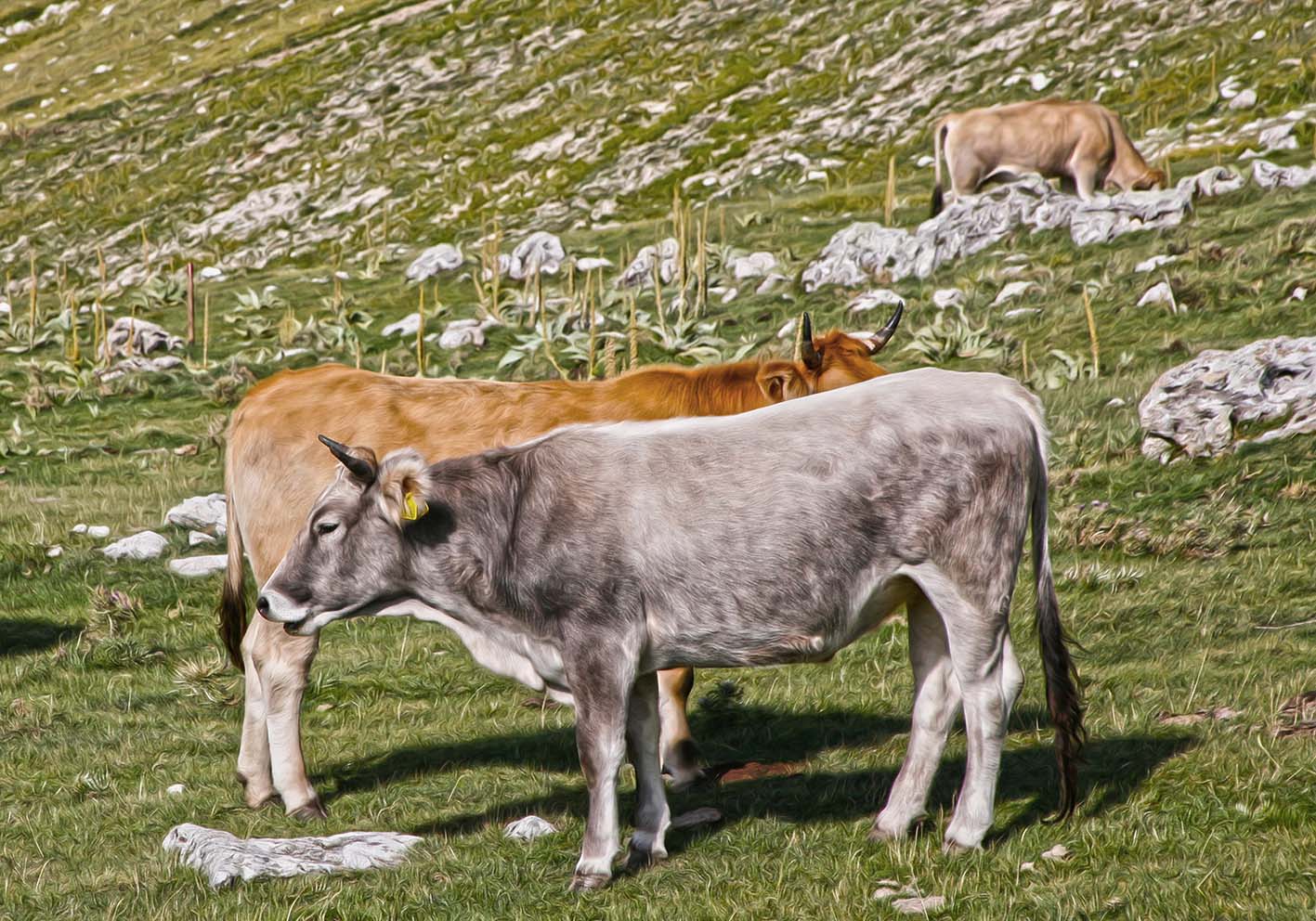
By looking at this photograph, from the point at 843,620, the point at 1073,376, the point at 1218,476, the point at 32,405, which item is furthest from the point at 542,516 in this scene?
the point at 32,405

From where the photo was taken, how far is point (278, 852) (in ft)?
23.8

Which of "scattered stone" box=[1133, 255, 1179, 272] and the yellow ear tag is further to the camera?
"scattered stone" box=[1133, 255, 1179, 272]

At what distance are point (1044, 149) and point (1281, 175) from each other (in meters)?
6.76

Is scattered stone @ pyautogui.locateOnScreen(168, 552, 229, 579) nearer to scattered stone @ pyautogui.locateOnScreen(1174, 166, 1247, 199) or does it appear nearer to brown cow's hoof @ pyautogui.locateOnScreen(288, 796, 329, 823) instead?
brown cow's hoof @ pyautogui.locateOnScreen(288, 796, 329, 823)

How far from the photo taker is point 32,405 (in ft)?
72.8

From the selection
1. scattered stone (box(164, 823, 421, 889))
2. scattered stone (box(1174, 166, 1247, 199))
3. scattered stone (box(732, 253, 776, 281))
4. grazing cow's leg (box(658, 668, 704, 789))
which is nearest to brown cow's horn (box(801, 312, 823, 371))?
grazing cow's leg (box(658, 668, 704, 789))

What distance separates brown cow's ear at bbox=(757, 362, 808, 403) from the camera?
9359 millimetres

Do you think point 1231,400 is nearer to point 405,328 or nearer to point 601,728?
point 601,728

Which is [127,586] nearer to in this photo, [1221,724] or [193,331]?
[1221,724]

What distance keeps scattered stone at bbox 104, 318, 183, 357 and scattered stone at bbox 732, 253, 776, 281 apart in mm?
9398

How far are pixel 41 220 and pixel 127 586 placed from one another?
3654 cm

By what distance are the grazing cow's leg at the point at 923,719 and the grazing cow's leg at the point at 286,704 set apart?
328 centimetres

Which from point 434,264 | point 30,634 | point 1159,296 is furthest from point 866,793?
point 434,264

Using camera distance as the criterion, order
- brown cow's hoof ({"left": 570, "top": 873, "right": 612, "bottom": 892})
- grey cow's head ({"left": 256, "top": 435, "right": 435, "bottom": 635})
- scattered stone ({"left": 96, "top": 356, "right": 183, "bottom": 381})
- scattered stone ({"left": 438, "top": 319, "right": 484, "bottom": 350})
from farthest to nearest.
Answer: scattered stone ({"left": 96, "top": 356, "right": 183, "bottom": 381})
scattered stone ({"left": 438, "top": 319, "right": 484, "bottom": 350})
grey cow's head ({"left": 256, "top": 435, "right": 435, "bottom": 635})
brown cow's hoof ({"left": 570, "top": 873, "right": 612, "bottom": 892})
